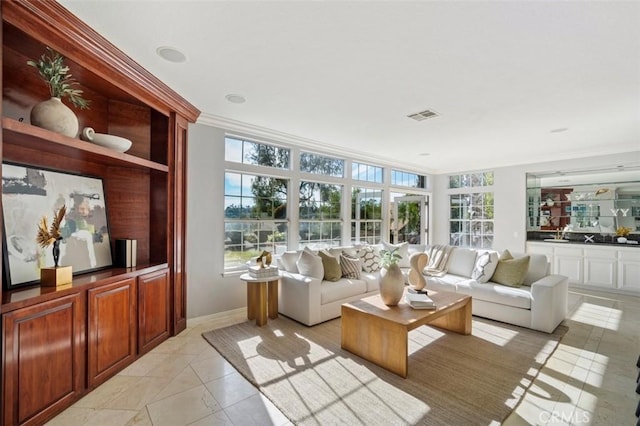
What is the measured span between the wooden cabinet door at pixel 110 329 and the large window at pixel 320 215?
8.87 feet

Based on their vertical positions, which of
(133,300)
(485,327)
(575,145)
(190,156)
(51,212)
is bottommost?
(485,327)

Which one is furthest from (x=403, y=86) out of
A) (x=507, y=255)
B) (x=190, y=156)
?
(x=507, y=255)

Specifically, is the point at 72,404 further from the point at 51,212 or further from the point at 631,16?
the point at 631,16

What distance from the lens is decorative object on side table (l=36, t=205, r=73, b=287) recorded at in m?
2.10

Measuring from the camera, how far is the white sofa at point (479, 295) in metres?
3.43

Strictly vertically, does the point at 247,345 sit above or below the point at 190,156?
below

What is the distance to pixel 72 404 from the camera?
6.92 feet

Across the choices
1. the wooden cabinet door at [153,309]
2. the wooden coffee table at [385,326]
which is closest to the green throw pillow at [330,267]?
the wooden coffee table at [385,326]

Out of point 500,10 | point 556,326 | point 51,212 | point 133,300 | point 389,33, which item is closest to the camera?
point 500,10

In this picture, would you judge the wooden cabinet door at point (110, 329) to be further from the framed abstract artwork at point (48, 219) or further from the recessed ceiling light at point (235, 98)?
the recessed ceiling light at point (235, 98)

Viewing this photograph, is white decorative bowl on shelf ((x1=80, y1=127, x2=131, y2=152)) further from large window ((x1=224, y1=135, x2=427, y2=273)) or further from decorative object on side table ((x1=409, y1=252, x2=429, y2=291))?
decorative object on side table ((x1=409, y1=252, x2=429, y2=291))

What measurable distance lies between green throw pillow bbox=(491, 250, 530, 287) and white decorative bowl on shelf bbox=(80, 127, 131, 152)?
4.73 metres

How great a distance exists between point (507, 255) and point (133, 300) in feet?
15.4

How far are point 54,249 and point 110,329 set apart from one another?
2.60 feet
